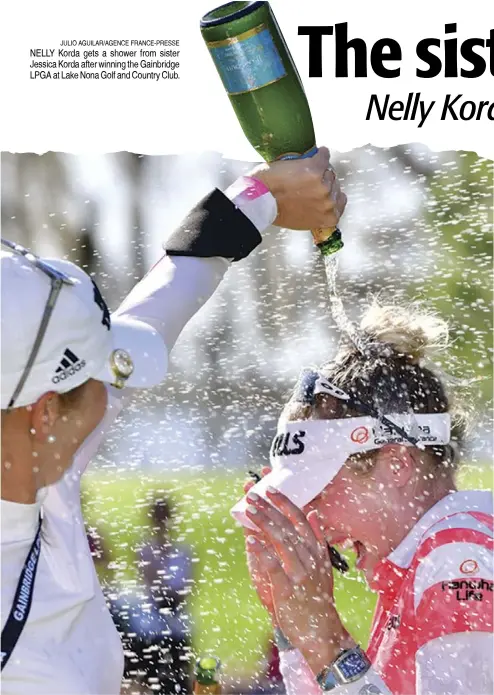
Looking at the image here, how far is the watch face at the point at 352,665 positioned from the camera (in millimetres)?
1663

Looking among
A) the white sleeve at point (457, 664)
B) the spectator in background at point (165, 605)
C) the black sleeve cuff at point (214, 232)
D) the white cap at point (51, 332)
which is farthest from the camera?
the spectator in background at point (165, 605)

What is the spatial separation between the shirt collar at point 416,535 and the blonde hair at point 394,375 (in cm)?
18

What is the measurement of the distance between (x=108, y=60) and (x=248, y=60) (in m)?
1.12

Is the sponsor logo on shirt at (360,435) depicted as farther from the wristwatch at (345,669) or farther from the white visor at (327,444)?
the wristwatch at (345,669)

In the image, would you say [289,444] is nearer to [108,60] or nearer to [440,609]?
[440,609]

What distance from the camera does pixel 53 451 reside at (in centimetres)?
137

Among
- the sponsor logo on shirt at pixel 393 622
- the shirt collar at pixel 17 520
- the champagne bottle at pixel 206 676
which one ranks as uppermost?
the shirt collar at pixel 17 520

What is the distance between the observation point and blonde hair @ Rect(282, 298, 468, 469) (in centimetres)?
207

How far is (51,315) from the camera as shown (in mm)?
1346

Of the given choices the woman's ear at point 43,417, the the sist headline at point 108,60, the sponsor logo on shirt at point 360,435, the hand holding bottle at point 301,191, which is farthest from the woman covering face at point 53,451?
the the sist headline at point 108,60

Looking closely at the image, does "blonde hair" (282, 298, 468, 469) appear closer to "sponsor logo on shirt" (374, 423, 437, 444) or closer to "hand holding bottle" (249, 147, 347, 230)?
"sponsor logo on shirt" (374, 423, 437, 444)

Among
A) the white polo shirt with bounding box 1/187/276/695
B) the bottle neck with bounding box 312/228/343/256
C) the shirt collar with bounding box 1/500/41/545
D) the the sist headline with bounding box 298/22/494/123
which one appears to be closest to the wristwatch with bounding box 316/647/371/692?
the white polo shirt with bounding box 1/187/276/695

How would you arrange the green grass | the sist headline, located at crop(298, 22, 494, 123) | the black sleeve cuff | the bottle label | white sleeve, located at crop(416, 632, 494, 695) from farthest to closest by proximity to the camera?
1. the green grass
2. the sist headline, located at crop(298, 22, 494, 123)
3. the bottle label
4. the black sleeve cuff
5. white sleeve, located at crop(416, 632, 494, 695)

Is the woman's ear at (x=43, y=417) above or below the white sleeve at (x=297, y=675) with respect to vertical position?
above
